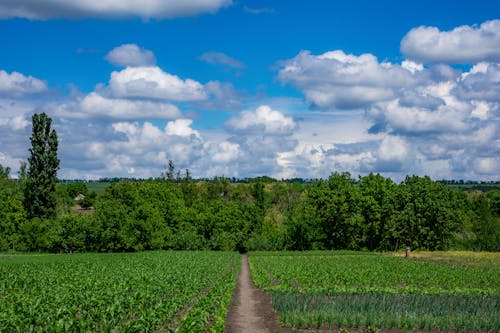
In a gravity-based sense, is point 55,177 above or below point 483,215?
above

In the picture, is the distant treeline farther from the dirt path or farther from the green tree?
the dirt path

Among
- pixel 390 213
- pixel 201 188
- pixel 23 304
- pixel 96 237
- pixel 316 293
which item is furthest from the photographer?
pixel 201 188

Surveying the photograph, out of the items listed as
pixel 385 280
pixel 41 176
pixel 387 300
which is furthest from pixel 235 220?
pixel 387 300

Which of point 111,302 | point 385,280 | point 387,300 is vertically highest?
point 111,302

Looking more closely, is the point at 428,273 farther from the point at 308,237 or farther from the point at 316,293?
the point at 308,237

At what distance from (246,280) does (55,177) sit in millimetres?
50963

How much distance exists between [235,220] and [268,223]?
31.1 feet

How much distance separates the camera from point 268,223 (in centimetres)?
9169

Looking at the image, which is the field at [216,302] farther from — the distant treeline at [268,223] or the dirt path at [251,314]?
the distant treeline at [268,223]

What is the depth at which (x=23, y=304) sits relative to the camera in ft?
73.7

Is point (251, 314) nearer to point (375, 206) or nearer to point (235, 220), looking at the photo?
point (235, 220)

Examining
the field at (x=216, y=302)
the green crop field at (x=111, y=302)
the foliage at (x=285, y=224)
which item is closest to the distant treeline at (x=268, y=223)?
the foliage at (x=285, y=224)

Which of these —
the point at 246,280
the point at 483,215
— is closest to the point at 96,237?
the point at 246,280

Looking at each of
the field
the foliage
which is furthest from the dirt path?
the foliage
